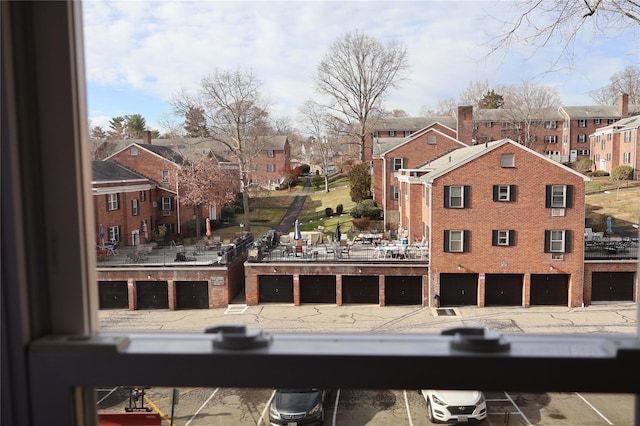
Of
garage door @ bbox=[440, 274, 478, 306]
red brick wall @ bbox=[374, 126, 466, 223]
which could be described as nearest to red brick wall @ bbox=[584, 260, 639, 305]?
garage door @ bbox=[440, 274, 478, 306]

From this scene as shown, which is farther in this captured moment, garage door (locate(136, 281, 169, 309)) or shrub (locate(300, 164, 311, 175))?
shrub (locate(300, 164, 311, 175))

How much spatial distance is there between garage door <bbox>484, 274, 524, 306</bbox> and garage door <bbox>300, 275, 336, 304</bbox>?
144 inches

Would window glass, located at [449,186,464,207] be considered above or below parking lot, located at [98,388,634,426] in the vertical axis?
→ above

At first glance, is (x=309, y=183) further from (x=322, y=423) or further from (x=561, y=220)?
(x=322, y=423)

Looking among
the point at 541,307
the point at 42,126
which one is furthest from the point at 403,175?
the point at 42,126

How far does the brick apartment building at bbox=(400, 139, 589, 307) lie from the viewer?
38.4 feet

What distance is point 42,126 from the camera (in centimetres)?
71

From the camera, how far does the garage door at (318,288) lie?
12305mm

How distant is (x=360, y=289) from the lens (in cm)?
1225

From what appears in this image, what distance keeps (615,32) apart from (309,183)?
75.2 ft

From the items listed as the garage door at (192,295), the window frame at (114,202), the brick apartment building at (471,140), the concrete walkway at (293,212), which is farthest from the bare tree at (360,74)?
the garage door at (192,295)

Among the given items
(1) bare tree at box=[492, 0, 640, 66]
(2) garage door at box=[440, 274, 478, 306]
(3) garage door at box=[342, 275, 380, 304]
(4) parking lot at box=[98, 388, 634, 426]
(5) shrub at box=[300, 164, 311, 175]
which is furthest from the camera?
(5) shrub at box=[300, 164, 311, 175]

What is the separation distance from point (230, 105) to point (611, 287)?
1157 centimetres

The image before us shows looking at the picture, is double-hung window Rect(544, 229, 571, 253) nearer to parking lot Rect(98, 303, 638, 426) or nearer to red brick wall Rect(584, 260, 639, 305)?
red brick wall Rect(584, 260, 639, 305)
